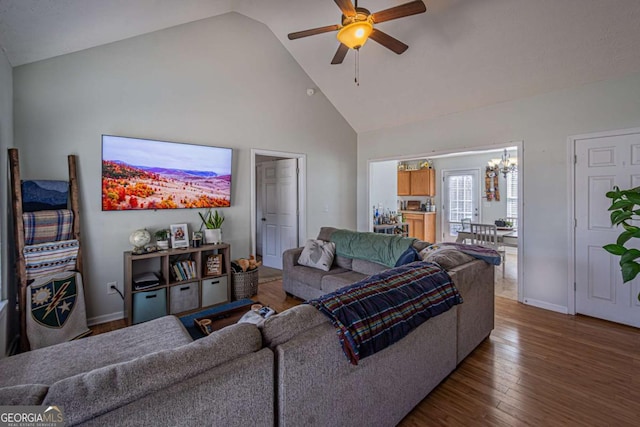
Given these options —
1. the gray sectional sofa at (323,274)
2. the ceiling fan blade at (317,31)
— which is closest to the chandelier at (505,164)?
the gray sectional sofa at (323,274)

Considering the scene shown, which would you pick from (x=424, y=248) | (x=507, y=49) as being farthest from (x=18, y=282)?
(x=507, y=49)

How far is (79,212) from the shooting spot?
2961 millimetres

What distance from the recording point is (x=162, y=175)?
3.43 m

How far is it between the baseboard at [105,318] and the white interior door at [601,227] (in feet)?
16.6

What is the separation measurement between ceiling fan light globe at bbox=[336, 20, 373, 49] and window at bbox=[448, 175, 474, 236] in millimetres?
5895

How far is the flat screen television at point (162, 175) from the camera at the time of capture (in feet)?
10.2

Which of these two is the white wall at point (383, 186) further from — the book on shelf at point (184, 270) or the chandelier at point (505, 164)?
the book on shelf at point (184, 270)

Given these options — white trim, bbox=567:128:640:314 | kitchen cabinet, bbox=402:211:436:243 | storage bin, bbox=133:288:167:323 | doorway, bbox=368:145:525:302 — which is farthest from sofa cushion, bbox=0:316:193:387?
kitchen cabinet, bbox=402:211:436:243

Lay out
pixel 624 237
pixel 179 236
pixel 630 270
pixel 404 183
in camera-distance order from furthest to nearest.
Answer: pixel 404 183 → pixel 179 236 → pixel 624 237 → pixel 630 270

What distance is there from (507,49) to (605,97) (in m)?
1.11

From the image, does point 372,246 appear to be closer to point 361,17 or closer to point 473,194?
point 361,17

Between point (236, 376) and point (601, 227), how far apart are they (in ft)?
12.7

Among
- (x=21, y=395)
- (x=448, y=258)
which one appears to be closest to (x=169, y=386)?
(x=21, y=395)

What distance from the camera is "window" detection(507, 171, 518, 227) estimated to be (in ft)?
21.5
